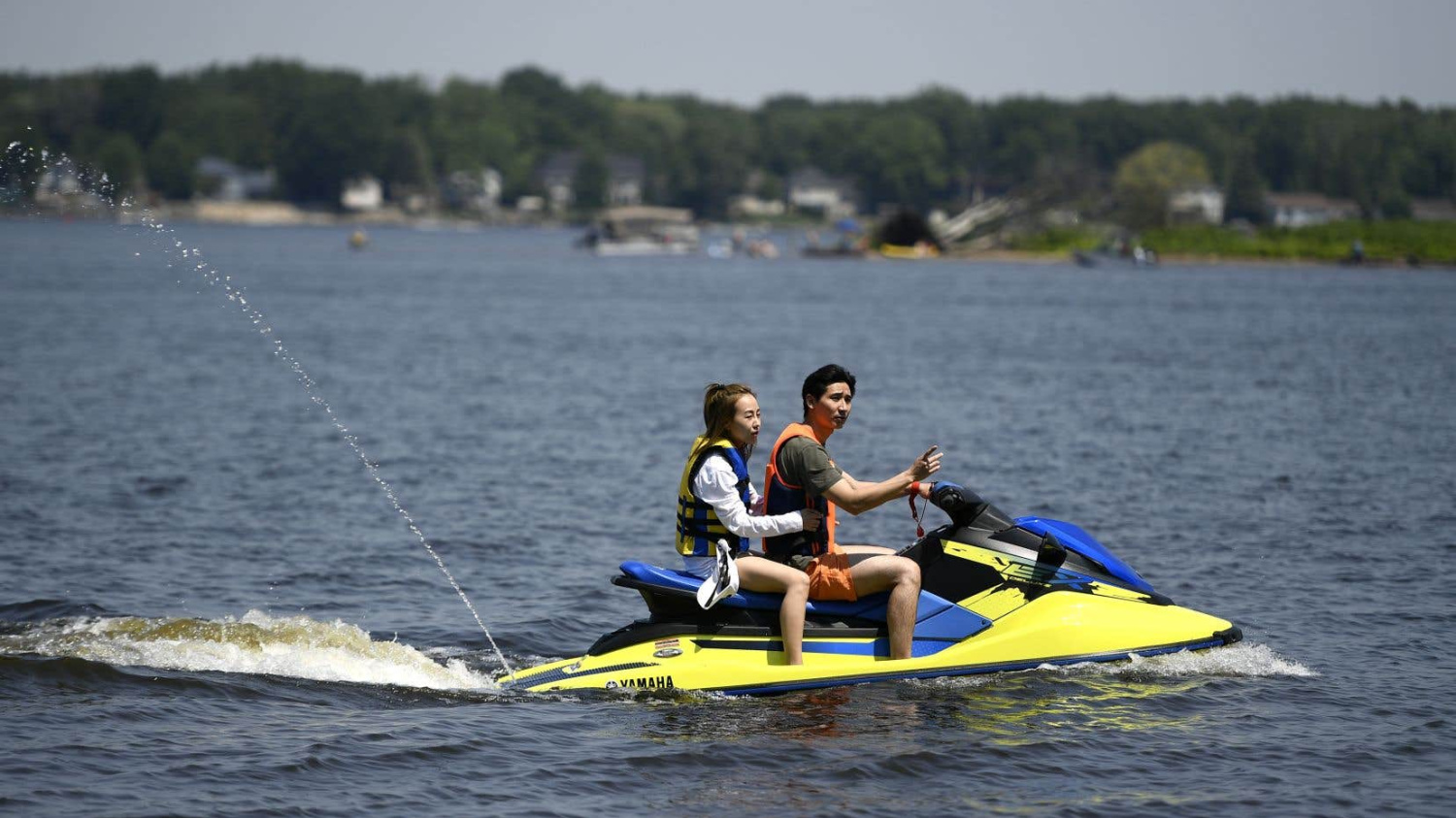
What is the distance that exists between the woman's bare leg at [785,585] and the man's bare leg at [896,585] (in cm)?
35

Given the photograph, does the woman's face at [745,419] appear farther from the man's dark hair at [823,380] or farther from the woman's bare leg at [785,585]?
the woman's bare leg at [785,585]

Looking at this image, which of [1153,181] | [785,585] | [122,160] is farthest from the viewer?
[122,160]

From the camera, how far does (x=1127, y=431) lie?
960 inches

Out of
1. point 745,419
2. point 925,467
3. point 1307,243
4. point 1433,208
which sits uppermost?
point 1433,208

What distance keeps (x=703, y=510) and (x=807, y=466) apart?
80cm

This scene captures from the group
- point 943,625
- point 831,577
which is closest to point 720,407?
point 831,577

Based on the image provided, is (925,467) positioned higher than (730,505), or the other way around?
(925,467)

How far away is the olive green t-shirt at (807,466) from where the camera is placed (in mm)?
9570

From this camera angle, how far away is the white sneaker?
32.1 ft

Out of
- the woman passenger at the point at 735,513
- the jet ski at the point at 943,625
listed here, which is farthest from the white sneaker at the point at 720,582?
the jet ski at the point at 943,625

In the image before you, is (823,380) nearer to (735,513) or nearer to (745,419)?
(745,419)

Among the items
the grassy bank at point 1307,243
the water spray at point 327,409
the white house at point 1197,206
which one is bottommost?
the water spray at point 327,409

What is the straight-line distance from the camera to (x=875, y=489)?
9.39 meters

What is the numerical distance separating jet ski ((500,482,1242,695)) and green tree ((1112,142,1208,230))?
353ft
